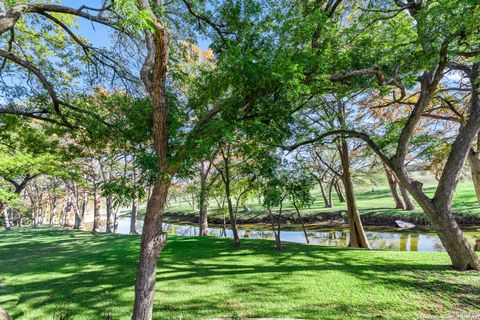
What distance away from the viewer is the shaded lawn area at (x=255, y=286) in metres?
4.21

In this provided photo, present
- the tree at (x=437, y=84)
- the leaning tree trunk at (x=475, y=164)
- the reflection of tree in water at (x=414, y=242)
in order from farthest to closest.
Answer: the reflection of tree in water at (x=414, y=242) < the leaning tree trunk at (x=475, y=164) < the tree at (x=437, y=84)

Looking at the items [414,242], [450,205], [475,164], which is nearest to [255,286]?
[450,205]

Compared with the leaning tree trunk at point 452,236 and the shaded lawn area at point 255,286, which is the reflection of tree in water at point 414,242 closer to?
the shaded lawn area at point 255,286

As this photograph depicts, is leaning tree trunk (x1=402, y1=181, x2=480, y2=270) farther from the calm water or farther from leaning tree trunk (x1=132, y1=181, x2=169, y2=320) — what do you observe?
the calm water

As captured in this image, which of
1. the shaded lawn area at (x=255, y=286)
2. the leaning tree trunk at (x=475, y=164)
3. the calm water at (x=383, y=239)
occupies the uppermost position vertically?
the leaning tree trunk at (x=475, y=164)

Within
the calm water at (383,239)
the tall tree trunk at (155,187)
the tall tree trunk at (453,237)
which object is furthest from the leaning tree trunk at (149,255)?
the calm water at (383,239)

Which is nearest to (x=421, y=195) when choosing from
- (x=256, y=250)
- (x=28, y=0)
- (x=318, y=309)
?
(x=318, y=309)

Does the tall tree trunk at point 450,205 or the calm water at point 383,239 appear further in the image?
the calm water at point 383,239

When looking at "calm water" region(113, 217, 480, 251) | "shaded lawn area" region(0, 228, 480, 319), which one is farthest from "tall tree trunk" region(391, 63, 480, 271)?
"calm water" region(113, 217, 480, 251)

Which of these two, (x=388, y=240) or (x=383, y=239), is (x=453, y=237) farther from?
(x=383, y=239)

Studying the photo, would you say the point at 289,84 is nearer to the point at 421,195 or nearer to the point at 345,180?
the point at 421,195

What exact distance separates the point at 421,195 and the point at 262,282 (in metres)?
4.20

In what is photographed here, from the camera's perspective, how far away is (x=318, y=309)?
4203 millimetres

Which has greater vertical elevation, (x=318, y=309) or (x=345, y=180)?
(x=345, y=180)
